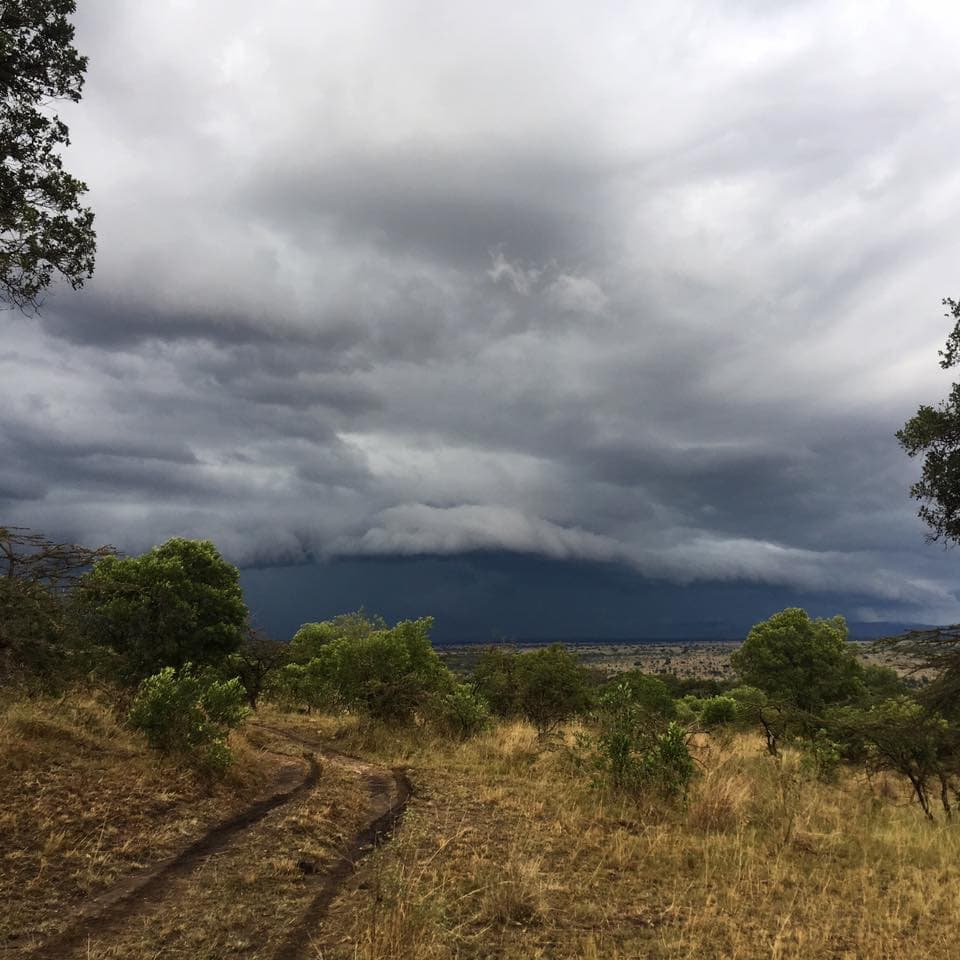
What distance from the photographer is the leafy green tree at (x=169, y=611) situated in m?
22.3

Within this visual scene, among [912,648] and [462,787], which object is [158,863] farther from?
[912,648]

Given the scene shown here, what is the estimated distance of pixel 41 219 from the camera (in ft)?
37.9

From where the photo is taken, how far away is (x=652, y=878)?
8.95 metres

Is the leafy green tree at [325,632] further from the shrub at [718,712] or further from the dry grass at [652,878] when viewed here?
the dry grass at [652,878]

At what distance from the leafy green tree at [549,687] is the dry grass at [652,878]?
18.1 m

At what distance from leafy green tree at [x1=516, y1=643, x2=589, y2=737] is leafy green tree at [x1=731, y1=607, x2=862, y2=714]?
19863mm

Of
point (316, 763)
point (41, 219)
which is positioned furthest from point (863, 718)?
point (41, 219)

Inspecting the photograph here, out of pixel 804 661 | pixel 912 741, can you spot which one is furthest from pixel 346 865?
pixel 804 661

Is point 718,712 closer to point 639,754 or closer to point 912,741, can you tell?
point 912,741

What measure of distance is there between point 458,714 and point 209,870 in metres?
14.2

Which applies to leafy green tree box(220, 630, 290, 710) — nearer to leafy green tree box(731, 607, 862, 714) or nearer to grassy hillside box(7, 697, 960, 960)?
grassy hillside box(7, 697, 960, 960)

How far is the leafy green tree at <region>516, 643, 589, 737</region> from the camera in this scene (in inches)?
1275

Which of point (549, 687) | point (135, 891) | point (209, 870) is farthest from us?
point (549, 687)

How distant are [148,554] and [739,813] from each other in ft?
72.8
